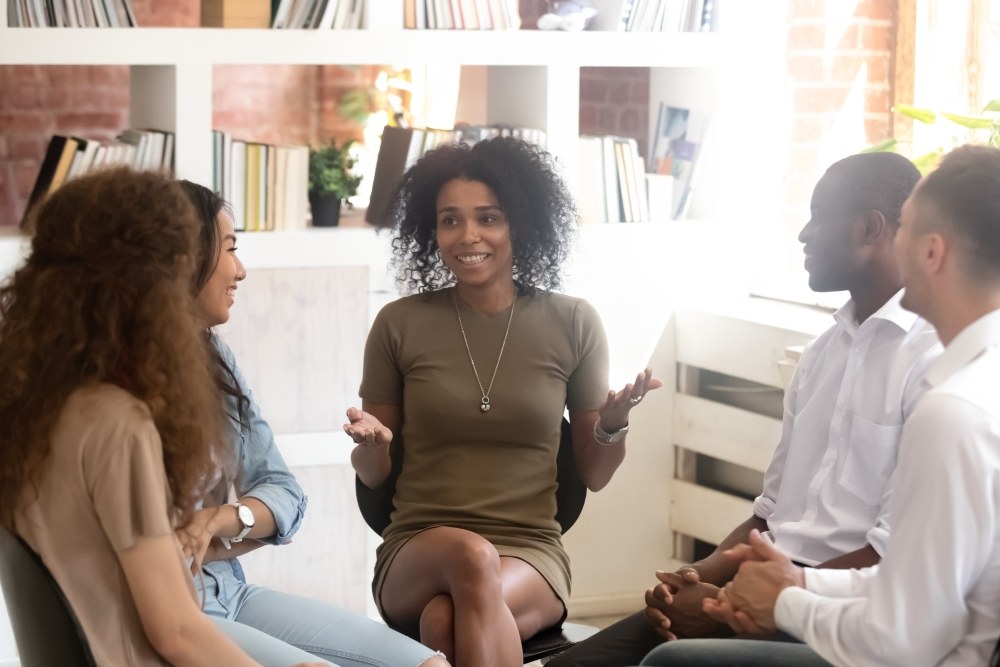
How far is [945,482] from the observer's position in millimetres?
1564

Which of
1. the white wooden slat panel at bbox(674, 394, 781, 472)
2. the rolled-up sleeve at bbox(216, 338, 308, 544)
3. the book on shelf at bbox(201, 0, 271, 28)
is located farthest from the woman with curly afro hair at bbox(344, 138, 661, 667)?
the white wooden slat panel at bbox(674, 394, 781, 472)

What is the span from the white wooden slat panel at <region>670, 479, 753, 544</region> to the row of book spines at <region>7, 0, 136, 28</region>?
2077 millimetres

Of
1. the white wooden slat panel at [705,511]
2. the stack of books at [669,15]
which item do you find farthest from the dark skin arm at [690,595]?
the stack of books at [669,15]

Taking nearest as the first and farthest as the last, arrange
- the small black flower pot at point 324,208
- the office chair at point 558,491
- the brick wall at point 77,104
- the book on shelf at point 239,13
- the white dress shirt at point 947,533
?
the white dress shirt at point 947,533 < the office chair at point 558,491 < the book on shelf at point 239,13 < the small black flower pot at point 324,208 < the brick wall at point 77,104

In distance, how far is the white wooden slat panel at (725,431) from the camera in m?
3.79

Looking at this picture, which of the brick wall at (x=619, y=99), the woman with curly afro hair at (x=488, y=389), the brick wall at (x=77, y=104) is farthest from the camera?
the brick wall at (x=77, y=104)

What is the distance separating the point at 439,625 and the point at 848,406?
82 cm

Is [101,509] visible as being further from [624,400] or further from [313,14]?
[313,14]

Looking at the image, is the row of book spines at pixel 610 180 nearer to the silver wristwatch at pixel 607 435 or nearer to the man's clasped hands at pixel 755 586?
the silver wristwatch at pixel 607 435

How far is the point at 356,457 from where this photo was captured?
2662mm

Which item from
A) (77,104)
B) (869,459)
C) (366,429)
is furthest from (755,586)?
(77,104)

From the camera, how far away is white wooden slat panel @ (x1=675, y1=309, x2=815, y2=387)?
3.72m

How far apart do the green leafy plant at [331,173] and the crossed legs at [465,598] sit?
1.37 meters

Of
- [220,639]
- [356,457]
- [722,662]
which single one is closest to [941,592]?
[722,662]
